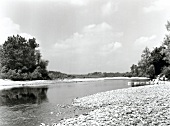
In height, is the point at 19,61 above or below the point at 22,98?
above

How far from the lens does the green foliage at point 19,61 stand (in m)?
94.0

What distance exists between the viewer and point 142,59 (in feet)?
303

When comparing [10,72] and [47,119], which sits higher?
[10,72]

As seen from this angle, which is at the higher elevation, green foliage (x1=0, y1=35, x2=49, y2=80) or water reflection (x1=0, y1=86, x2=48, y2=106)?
green foliage (x1=0, y1=35, x2=49, y2=80)

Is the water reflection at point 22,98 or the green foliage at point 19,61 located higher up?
the green foliage at point 19,61

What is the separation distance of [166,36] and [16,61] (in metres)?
65.4

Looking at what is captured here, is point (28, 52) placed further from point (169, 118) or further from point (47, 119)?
point (169, 118)

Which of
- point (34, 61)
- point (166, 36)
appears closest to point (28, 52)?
point (34, 61)

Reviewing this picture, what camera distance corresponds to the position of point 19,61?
98.5 meters

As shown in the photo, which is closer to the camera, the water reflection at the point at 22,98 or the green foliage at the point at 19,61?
the water reflection at the point at 22,98

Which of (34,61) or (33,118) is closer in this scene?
(33,118)

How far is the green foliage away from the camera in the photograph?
3699 inches

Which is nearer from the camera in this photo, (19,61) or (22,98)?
(22,98)

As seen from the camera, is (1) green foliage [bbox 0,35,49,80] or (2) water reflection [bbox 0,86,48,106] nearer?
(2) water reflection [bbox 0,86,48,106]
